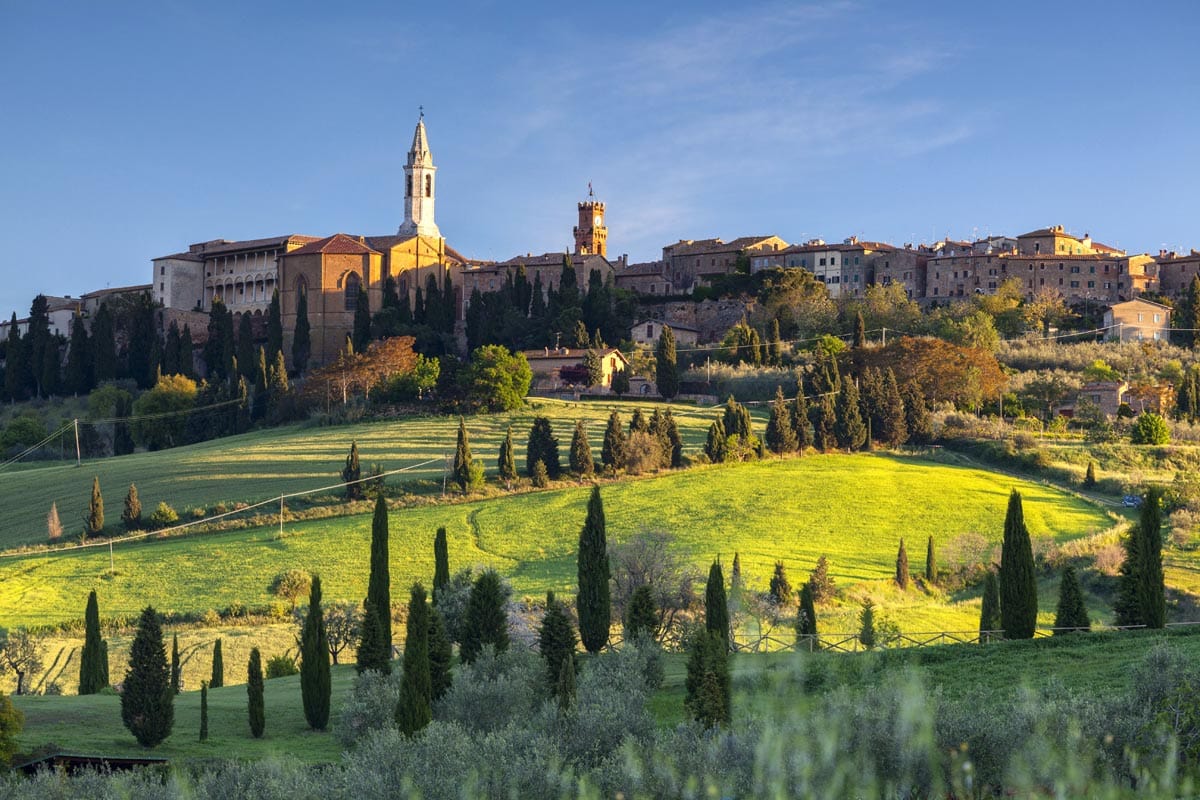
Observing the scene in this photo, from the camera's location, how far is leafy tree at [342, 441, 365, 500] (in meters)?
58.9

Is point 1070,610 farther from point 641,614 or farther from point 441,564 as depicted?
point 441,564

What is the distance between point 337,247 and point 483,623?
7036 cm

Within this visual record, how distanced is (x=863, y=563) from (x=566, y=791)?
97.4 feet

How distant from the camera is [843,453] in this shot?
66.1 m

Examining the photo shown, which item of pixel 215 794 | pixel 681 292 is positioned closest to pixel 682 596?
pixel 215 794

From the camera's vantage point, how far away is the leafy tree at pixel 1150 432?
2653 inches

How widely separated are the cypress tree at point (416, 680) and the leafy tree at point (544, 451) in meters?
31.0

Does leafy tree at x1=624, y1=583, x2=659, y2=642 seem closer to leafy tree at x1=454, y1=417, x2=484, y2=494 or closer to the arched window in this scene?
leafy tree at x1=454, y1=417, x2=484, y2=494

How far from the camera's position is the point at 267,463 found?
67000mm

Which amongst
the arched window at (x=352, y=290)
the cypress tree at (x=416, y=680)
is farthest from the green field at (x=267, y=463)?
the cypress tree at (x=416, y=680)

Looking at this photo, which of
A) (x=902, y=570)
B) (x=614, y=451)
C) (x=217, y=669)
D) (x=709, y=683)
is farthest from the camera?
(x=614, y=451)

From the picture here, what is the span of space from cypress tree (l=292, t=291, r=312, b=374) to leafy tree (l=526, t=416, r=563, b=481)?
37267 millimetres

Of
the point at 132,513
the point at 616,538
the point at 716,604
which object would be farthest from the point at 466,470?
the point at 716,604

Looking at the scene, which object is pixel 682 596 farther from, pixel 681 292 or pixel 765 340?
pixel 681 292
